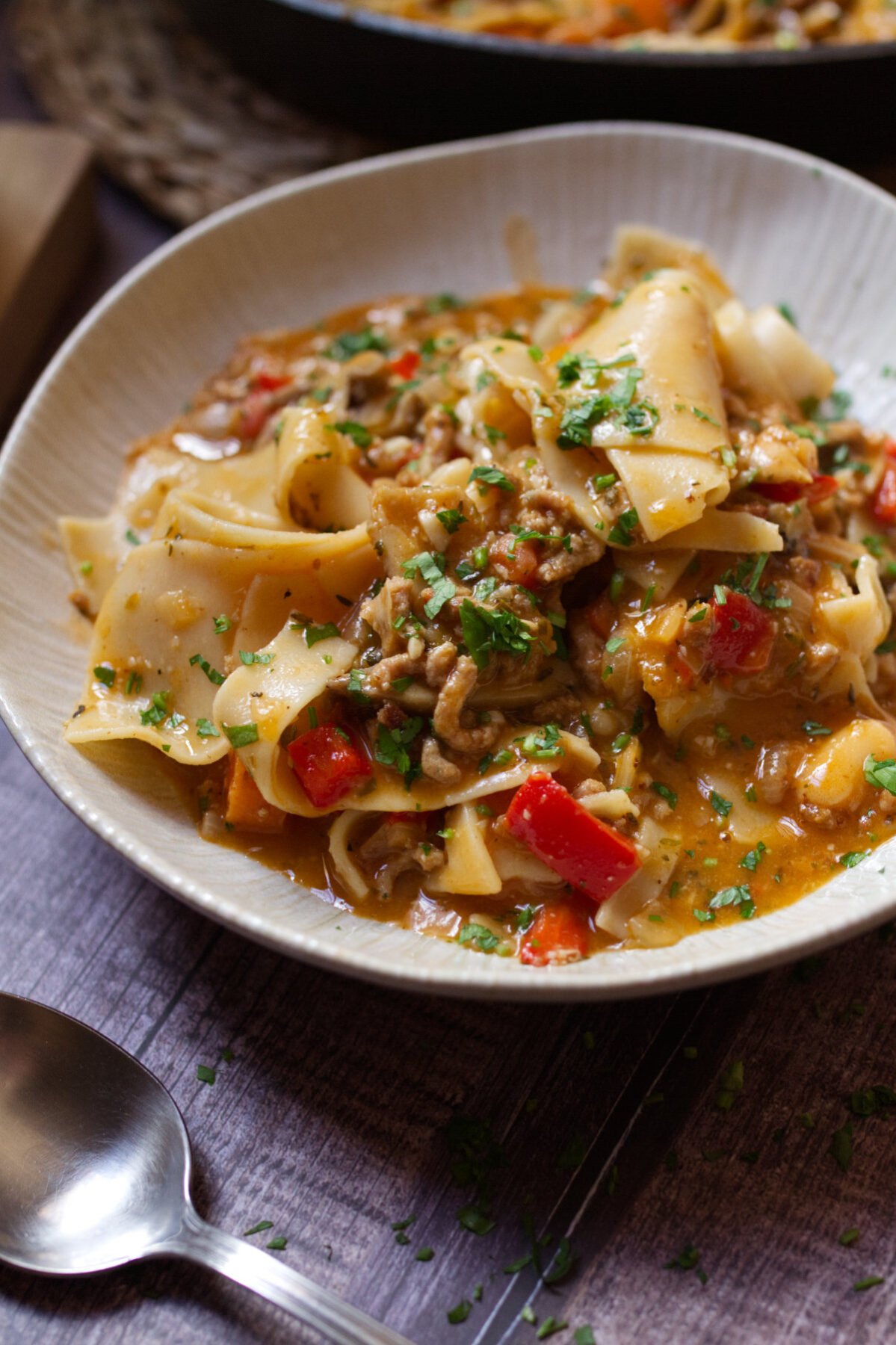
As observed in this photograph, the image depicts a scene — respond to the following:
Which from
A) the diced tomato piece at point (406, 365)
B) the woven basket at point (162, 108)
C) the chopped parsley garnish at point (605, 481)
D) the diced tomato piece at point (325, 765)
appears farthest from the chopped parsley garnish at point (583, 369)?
the woven basket at point (162, 108)

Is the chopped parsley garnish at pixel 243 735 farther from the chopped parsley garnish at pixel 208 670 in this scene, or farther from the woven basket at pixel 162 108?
the woven basket at pixel 162 108

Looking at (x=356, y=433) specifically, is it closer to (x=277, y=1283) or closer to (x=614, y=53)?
(x=614, y=53)

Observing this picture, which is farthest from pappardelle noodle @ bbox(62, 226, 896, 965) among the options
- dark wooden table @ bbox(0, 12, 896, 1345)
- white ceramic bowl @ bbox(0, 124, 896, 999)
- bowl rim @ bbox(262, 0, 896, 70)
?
bowl rim @ bbox(262, 0, 896, 70)

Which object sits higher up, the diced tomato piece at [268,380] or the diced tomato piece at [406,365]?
the diced tomato piece at [406,365]

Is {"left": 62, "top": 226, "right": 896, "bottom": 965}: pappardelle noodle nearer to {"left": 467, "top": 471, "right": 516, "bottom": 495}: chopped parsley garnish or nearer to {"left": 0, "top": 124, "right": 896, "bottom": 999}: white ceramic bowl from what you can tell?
{"left": 467, "top": 471, "right": 516, "bottom": 495}: chopped parsley garnish

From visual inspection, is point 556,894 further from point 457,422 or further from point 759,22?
point 759,22

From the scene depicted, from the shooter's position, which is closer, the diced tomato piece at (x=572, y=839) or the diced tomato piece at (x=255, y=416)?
the diced tomato piece at (x=572, y=839)
